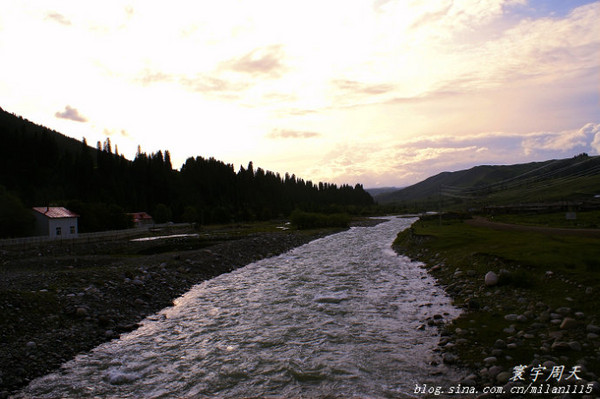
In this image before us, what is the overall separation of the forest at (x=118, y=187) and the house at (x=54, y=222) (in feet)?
6.42

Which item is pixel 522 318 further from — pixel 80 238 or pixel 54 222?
pixel 54 222

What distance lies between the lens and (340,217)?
376 ft

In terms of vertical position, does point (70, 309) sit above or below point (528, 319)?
above

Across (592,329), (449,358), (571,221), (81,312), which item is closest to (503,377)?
(449,358)

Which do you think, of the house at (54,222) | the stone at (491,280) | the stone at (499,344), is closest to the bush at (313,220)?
the house at (54,222)

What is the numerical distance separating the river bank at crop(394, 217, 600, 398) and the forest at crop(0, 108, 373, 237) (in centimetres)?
8001

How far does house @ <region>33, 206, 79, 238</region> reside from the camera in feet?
242

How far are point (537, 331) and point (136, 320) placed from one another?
15990 mm

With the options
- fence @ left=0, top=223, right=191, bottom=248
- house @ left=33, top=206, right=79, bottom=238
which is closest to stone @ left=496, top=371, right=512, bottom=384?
fence @ left=0, top=223, right=191, bottom=248

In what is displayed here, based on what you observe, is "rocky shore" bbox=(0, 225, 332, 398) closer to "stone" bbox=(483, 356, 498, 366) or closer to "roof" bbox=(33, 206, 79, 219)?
"stone" bbox=(483, 356, 498, 366)

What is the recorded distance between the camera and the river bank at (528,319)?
9672mm

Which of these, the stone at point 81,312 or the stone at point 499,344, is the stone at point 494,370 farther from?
the stone at point 81,312

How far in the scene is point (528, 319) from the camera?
13523mm

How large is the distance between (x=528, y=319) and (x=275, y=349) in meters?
8.88
